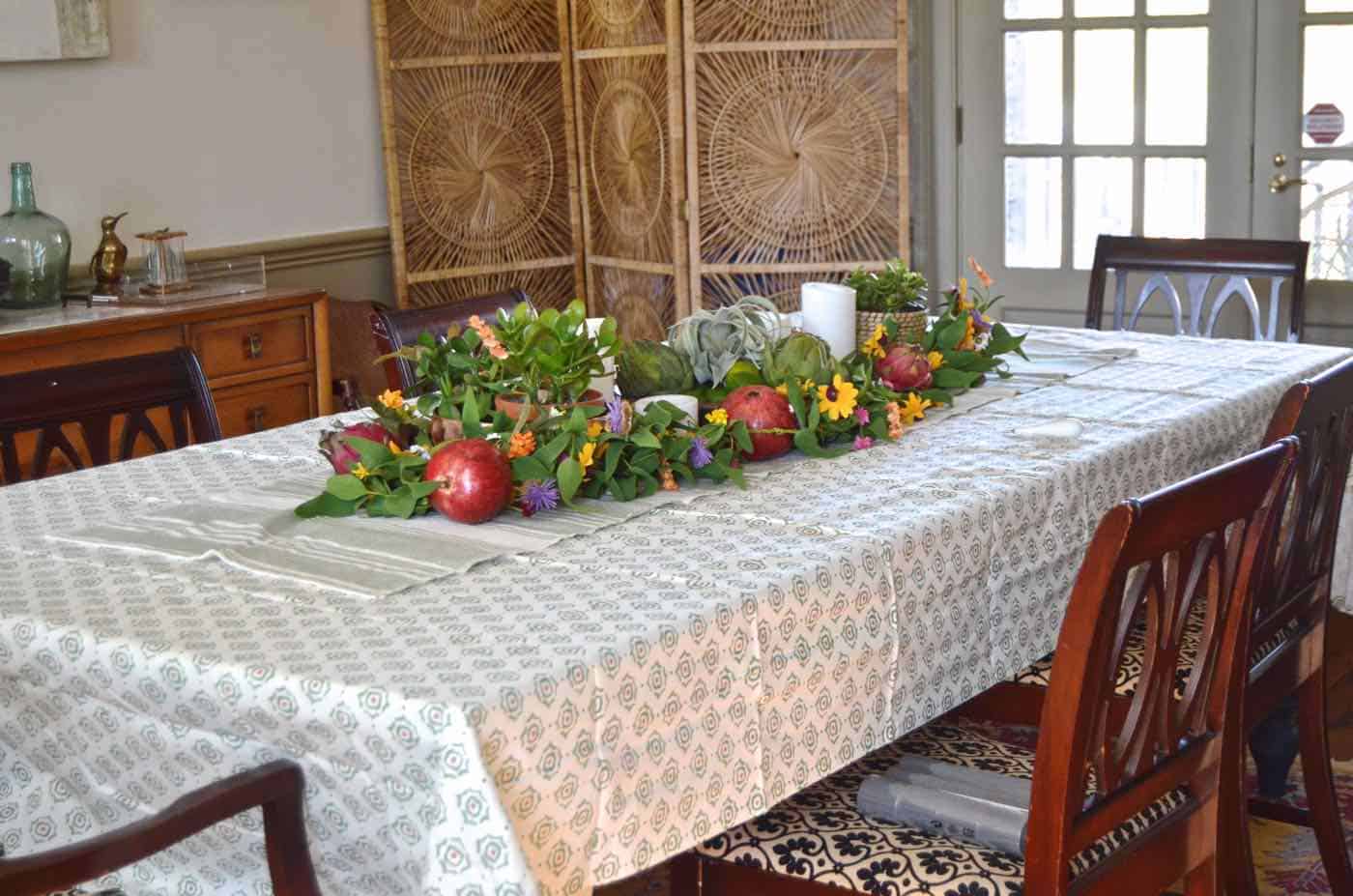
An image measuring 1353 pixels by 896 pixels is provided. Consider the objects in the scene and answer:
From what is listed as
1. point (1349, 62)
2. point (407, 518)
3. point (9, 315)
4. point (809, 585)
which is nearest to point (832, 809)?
point (809, 585)

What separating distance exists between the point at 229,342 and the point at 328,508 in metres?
1.99

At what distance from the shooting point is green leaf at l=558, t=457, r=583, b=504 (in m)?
1.83

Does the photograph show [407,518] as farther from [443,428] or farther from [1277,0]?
[1277,0]

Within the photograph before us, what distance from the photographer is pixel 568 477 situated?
184cm

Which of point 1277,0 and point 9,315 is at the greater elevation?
point 1277,0

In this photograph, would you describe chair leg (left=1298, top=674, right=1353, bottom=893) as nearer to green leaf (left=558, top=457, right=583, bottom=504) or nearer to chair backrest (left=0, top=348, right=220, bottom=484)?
green leaf (left=558, top=457, right=583, bottom=504)

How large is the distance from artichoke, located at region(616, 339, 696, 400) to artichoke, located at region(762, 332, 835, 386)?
0.13 metres

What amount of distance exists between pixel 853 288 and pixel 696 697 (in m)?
1.21

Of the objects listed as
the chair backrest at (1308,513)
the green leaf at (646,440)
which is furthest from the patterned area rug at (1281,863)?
the green leaf at (646,440)

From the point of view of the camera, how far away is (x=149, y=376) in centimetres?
241

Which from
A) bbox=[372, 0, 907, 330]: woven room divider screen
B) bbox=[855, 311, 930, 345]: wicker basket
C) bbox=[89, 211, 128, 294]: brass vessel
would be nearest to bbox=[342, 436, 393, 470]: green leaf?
bbox=[855, 311, 930, 345]: wicker basket

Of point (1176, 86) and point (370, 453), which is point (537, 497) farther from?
point (1176, 86)

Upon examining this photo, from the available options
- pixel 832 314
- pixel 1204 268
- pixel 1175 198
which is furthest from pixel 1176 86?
pixel 832 314

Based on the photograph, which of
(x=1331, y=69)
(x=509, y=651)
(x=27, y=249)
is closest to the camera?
(x=509, y=651)
